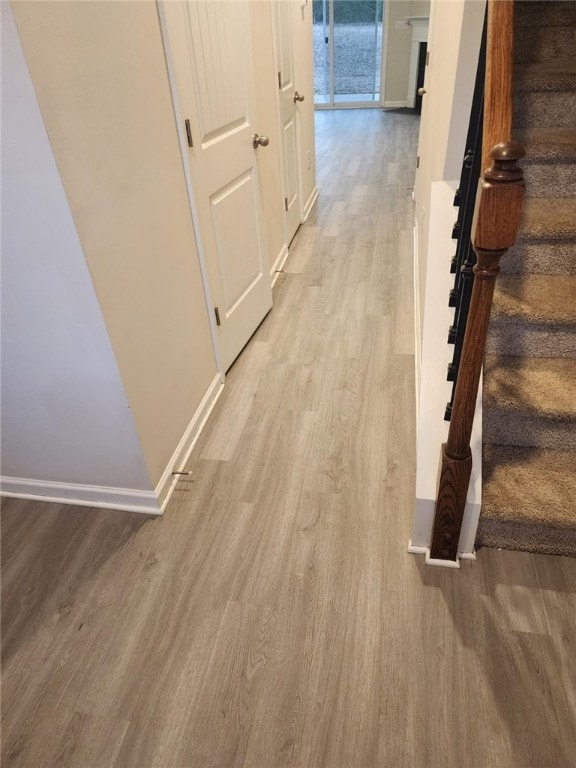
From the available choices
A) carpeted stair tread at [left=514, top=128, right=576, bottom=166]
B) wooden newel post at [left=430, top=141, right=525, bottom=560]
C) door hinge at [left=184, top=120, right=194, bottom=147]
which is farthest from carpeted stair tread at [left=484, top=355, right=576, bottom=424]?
door hinge at [left=184, top=120, right=194, bottom=147]

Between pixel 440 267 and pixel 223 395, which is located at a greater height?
pixel 440 267

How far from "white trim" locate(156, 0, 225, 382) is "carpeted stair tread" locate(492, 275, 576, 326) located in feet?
3.78

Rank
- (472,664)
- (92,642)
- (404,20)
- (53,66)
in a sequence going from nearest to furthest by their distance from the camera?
(53,66) → (472,664) → (92,642) → (404,20)

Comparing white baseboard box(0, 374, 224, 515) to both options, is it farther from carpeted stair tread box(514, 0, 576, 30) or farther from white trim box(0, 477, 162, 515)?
carpeted stair tread box(514, 0, 576, 30)

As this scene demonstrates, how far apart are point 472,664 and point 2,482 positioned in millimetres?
1695

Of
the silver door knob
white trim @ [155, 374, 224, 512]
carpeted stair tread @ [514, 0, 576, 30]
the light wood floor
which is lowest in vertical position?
the light wood floor

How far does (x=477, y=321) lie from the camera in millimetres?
1107

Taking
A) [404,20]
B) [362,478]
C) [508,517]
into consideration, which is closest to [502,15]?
[508,517]

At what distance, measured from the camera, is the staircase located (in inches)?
59.7

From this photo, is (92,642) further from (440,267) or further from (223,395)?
(440,267)

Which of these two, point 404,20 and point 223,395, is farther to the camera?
point 404,20

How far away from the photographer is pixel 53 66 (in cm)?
116

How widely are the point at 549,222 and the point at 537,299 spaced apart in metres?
0.27

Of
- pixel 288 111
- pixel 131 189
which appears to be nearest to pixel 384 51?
pixel 288 111
